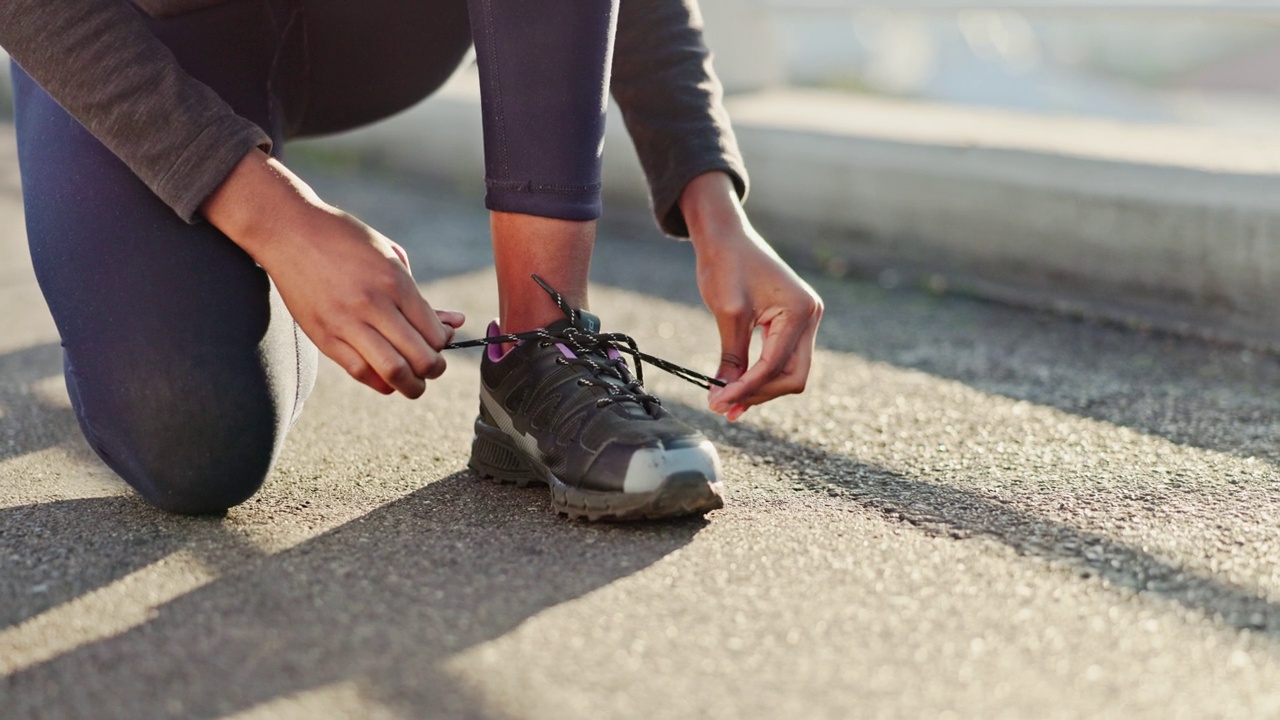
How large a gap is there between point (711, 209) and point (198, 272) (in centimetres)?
53

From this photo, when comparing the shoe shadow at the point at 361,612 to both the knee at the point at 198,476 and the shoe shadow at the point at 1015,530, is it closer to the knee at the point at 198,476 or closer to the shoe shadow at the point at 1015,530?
the knee at the point at 198,476

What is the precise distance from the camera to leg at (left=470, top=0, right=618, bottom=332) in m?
1.21

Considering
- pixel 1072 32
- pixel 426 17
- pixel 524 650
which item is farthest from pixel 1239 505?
pixel 1072 32

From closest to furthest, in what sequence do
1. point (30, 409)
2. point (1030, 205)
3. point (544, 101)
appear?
point (544, 101)
point (30, 409)
point (1030, 205)

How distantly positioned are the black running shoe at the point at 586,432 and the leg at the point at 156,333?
0.23 m

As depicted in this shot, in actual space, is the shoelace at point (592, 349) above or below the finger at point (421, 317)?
below

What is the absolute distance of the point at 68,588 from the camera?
107 cm

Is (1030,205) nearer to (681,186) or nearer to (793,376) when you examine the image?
(681,186)

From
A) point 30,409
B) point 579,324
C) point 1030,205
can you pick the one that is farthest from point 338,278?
point 1030,205

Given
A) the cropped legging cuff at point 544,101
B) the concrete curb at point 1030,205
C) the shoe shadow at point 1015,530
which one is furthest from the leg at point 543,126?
the concrete curb at point 1030,205

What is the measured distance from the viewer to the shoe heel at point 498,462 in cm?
130

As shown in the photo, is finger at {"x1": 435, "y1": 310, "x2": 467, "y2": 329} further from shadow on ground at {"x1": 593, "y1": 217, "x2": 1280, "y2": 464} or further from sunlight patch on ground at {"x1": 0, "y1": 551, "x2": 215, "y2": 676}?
shadow on ground at {"x1": 593, "y1": 217, "x2": 1280, "y2": 464}

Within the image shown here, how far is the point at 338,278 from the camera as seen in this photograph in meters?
1.06

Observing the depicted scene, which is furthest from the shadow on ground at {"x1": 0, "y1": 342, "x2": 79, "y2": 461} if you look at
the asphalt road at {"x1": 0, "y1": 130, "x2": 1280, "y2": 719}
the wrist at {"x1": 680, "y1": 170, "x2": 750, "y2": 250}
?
the wrist at {"x1": 680, "y1": 170, "x2": 750, "y2": 250}
